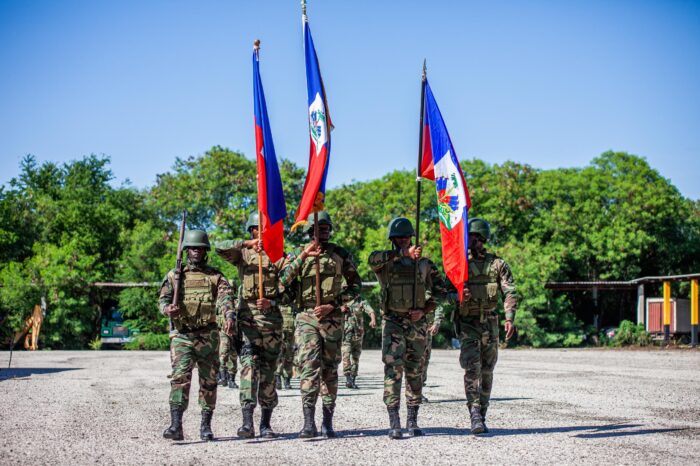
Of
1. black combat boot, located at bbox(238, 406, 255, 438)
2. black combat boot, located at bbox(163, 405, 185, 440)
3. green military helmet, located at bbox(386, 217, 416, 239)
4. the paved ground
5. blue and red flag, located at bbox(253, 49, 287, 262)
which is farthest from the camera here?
blue and red flag, located at bbox(253, 49, 287, 262)

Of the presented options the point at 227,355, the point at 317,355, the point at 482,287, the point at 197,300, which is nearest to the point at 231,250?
the point at 197,300

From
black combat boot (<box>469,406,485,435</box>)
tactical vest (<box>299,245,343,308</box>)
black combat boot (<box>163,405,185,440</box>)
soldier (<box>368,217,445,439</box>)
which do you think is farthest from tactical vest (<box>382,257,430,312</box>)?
black combat boot (<box>163,405,185,440</box>)

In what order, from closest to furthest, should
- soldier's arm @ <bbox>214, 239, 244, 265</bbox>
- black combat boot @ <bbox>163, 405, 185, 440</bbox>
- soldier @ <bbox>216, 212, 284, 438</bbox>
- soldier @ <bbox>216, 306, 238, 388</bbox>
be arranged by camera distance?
black combat boot @ <bbox>163, 405, 185, 440</bbox>
soldier @ <bbox>216, 212, 284, 438</bbox>
soldier's arm @ <bbox>214, 239, 244, 265</bbox>
soldier @ <bbox>216, 306, 238, 388</bbox>

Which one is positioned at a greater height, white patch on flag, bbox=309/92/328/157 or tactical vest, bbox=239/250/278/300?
white patch on flag, bbox=309/92/328/157

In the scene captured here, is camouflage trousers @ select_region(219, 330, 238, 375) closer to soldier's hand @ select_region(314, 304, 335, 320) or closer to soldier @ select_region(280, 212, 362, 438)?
soldier @ select_region(280, 212, 362, 438)

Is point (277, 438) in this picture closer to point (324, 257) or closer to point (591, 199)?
point (324, 257)

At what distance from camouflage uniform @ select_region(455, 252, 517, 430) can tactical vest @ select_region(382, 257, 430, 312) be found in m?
0.71

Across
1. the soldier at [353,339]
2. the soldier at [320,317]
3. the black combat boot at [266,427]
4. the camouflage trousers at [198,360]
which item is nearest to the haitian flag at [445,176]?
the soldier at [320,317]

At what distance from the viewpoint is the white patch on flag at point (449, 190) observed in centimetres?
1017

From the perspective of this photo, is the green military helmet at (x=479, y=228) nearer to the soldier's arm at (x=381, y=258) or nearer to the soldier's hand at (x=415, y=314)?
the soldier's arm at (x=381, y=258)

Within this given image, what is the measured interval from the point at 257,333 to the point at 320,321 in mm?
735

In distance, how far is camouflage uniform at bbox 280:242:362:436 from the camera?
9164 millimetres

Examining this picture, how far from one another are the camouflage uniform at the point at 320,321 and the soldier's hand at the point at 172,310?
1.19 m

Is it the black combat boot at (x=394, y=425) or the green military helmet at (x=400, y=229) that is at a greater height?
the green military helmet at (x=400, y=229)
